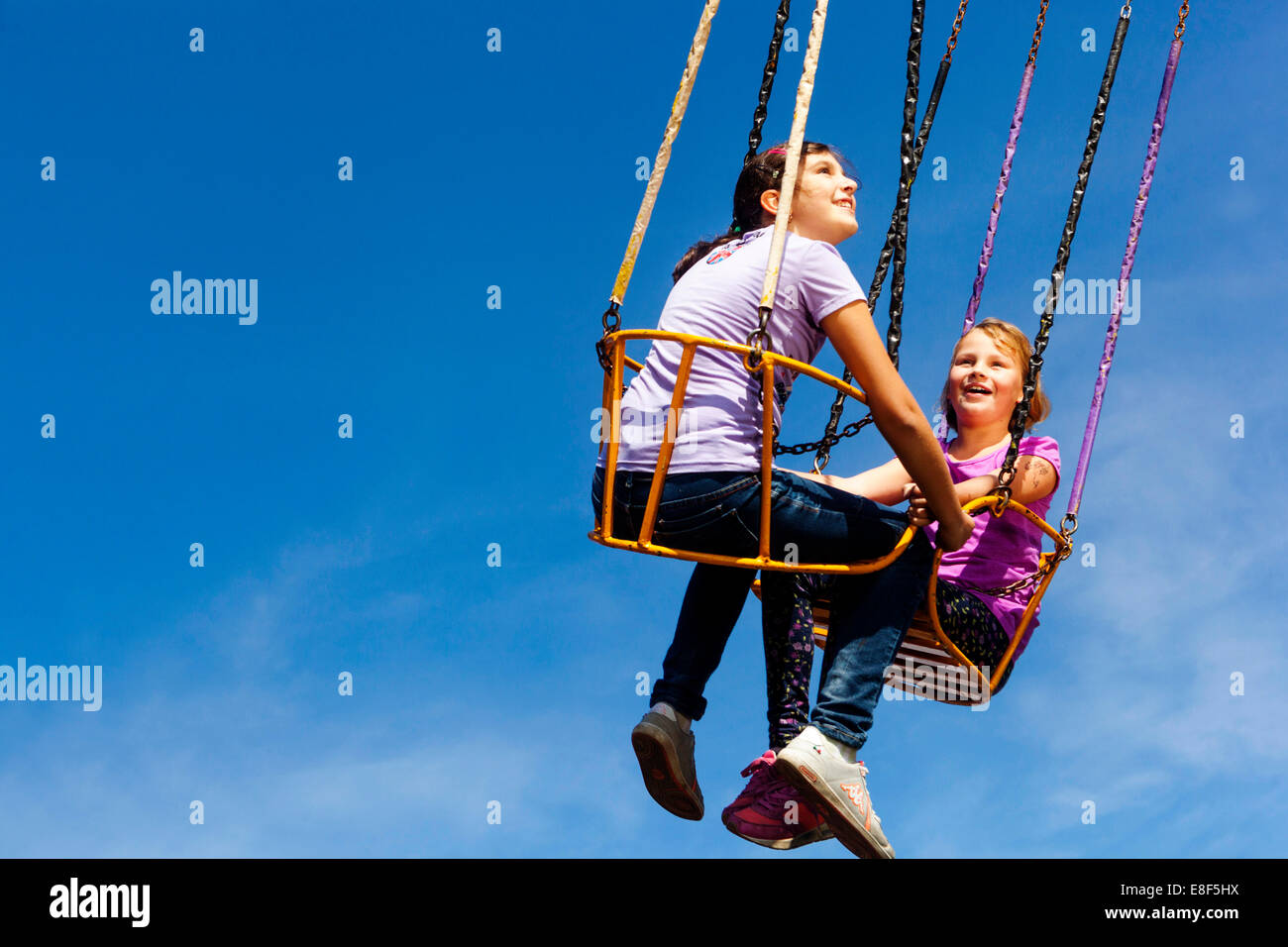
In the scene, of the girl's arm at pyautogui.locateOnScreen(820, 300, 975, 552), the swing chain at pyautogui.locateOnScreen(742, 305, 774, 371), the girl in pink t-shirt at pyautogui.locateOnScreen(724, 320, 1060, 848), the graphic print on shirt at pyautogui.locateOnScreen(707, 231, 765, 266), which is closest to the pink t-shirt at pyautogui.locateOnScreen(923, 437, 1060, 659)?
the girl in pink t-shirt at pyautogui.locateOnScreen(724, 320, 1060, 848)

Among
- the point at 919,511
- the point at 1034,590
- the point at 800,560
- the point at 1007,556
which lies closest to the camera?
the point at 800,560

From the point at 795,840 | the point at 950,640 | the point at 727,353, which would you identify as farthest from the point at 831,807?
the point at 727,353

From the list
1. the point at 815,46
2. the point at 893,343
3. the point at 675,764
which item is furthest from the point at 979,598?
the point at 815,46

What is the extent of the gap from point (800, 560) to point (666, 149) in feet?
4.46

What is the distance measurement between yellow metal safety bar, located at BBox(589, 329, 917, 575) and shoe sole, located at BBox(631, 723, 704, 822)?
69 cm

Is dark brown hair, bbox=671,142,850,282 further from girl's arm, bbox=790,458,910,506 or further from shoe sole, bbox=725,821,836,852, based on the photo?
shoe sole, bbox=725,821,836,852

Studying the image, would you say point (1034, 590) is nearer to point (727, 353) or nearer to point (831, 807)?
point (831, 807)

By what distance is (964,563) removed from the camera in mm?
5484

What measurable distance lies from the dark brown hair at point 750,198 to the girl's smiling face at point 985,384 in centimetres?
139

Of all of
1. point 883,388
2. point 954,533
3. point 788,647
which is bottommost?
point 788,647

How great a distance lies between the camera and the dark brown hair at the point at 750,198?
487 cm

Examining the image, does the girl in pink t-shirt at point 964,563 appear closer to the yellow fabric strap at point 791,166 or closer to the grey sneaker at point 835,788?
the grey sneaker at point 835,788

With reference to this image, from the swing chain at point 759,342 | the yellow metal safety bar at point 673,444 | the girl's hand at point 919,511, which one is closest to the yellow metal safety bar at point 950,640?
the girl's hand at point 919,511
